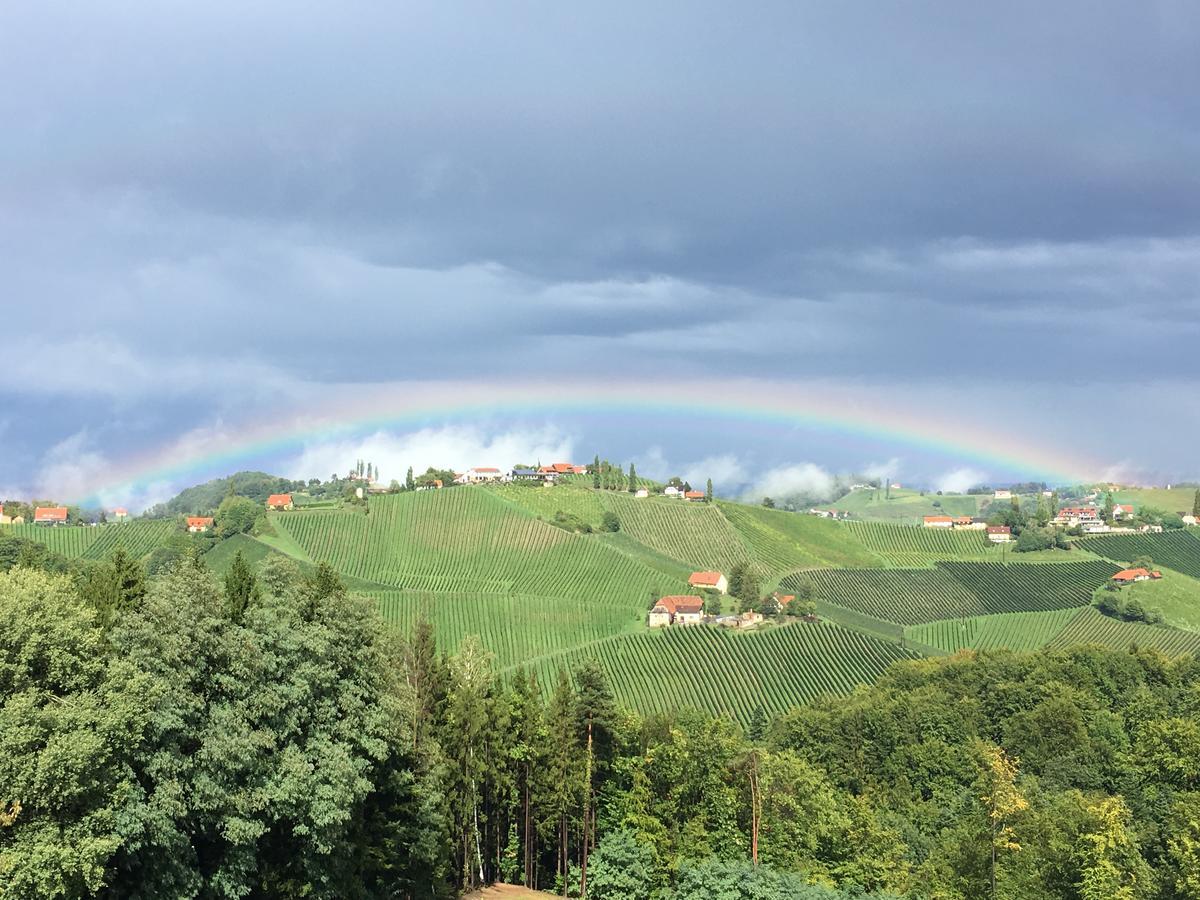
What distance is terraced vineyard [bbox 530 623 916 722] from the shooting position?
13825 centimetres

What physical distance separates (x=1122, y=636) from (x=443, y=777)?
146047 mm

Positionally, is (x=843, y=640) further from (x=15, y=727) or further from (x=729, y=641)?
(x=15, y=727)

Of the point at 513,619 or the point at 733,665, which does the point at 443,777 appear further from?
the point at 513,619

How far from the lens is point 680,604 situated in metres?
179

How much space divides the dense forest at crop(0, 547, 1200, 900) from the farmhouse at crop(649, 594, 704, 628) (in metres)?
66.8

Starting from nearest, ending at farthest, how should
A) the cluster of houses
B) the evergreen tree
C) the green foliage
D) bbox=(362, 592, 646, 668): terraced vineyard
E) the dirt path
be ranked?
the evergreen tree < the green foliage < the dirt path < bbox=(362, 592, 646, 668): terraced vineyard < the cluster of houses

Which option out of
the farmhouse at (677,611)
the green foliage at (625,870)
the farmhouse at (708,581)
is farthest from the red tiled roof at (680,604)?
the green foliage at (625,870)

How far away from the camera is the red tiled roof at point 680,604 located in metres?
177

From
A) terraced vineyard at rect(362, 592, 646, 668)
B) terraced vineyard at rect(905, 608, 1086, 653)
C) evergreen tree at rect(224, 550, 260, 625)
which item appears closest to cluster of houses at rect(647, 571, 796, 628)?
terraced vineyard at rect(362, 592, 646, 668)

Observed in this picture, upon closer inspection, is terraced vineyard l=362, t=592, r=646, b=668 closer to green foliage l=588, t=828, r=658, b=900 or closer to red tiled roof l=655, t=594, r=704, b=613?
red tiled roof l=655, t=594, r=704, b=613

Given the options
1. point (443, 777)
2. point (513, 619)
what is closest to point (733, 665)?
point (513, 619)

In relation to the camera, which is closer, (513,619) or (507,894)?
(507,894)

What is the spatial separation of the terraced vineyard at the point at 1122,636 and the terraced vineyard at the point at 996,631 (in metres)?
2.19

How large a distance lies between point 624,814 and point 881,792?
40.9 metres
